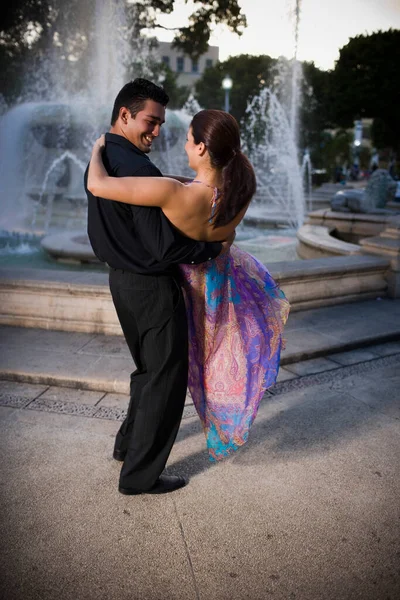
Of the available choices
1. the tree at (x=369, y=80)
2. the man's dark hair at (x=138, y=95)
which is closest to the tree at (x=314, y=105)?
the tree at (x=369, y=80)

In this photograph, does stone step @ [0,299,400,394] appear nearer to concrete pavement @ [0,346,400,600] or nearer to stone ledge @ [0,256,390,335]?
stone ledge @ [0,256,390,335]

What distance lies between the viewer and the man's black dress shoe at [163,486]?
8.71 feet

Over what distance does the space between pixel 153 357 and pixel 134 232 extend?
2.17ft

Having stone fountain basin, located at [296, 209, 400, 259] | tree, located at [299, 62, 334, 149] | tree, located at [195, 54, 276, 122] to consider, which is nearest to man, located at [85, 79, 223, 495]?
stone fountain basin, located at [296, 209, 400, 259]

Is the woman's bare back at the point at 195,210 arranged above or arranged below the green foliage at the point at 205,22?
below

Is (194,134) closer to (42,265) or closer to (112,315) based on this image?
(112,315)

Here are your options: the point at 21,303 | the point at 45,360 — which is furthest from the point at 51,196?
the point at 45,360

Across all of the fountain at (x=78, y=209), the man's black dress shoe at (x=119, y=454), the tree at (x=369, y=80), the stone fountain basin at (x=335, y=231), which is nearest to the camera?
the man's black dress shoe at (x=119, y=454)

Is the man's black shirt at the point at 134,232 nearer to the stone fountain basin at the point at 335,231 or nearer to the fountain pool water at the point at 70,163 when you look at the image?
the stone fountain basin at the point at 335,231

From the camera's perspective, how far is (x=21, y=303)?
4.99m

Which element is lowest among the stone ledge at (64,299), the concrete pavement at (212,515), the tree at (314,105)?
the concrete pavement at (212,515)

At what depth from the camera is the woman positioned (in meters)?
2.24

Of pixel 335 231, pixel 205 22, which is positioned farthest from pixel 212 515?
pixel 205 22

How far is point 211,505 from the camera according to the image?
2613 millimetres
